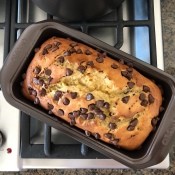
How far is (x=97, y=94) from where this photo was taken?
631 mm

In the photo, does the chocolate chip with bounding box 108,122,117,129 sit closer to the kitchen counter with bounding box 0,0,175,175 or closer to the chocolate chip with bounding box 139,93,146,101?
the chocolate chip with bounding box 139,93,146,101

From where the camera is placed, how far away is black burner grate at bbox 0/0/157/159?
2.39 feet

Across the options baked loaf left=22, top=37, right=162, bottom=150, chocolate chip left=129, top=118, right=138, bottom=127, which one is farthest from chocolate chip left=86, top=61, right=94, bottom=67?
chocolate chip left=129, top=118, right=138, bottom=127

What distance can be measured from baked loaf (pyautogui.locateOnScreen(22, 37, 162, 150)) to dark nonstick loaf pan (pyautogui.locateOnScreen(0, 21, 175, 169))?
0.04 feet

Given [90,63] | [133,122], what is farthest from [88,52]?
[133,122]

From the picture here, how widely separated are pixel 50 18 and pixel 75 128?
23cm

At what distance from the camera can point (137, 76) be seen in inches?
25.4

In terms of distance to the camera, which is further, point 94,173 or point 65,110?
point 94,173

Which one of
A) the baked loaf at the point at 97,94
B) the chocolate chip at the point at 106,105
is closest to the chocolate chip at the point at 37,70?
the baked loaf at the point at 97,94

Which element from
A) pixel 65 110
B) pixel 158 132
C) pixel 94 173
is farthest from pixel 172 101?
pixel 94 173

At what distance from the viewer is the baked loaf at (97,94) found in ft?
2.06

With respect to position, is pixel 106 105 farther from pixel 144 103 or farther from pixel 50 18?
pixel 50 18

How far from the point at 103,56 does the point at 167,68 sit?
24 centimetres

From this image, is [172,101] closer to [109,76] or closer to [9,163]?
[109,76]
